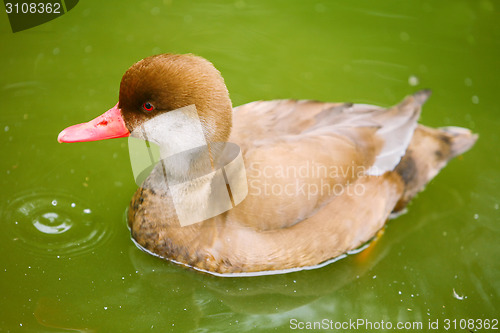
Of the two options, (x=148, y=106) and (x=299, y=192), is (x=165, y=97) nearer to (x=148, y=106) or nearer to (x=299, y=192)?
(x=148, y=106)

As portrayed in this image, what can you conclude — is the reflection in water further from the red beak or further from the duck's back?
the red beak

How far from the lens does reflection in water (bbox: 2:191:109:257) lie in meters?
3.46

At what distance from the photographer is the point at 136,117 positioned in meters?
3.14

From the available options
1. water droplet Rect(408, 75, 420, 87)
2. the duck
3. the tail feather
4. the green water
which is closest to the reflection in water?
the green water

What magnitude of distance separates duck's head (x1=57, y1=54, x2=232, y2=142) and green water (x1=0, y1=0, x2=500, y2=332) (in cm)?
75

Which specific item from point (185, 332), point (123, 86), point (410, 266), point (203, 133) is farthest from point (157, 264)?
point (410, 266)

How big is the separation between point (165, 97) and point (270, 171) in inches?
28.5

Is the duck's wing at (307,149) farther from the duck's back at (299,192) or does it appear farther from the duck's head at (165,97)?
the duck's head at (165,97)

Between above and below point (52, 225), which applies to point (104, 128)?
above

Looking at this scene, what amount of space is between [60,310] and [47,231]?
559 mm

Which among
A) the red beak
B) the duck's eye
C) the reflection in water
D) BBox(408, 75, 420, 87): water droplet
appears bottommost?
the reflection in water

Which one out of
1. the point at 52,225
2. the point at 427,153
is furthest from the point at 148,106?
the point at 427,153

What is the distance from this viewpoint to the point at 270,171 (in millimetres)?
3277

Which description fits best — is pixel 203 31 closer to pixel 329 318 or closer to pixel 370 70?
pixel 370 70
